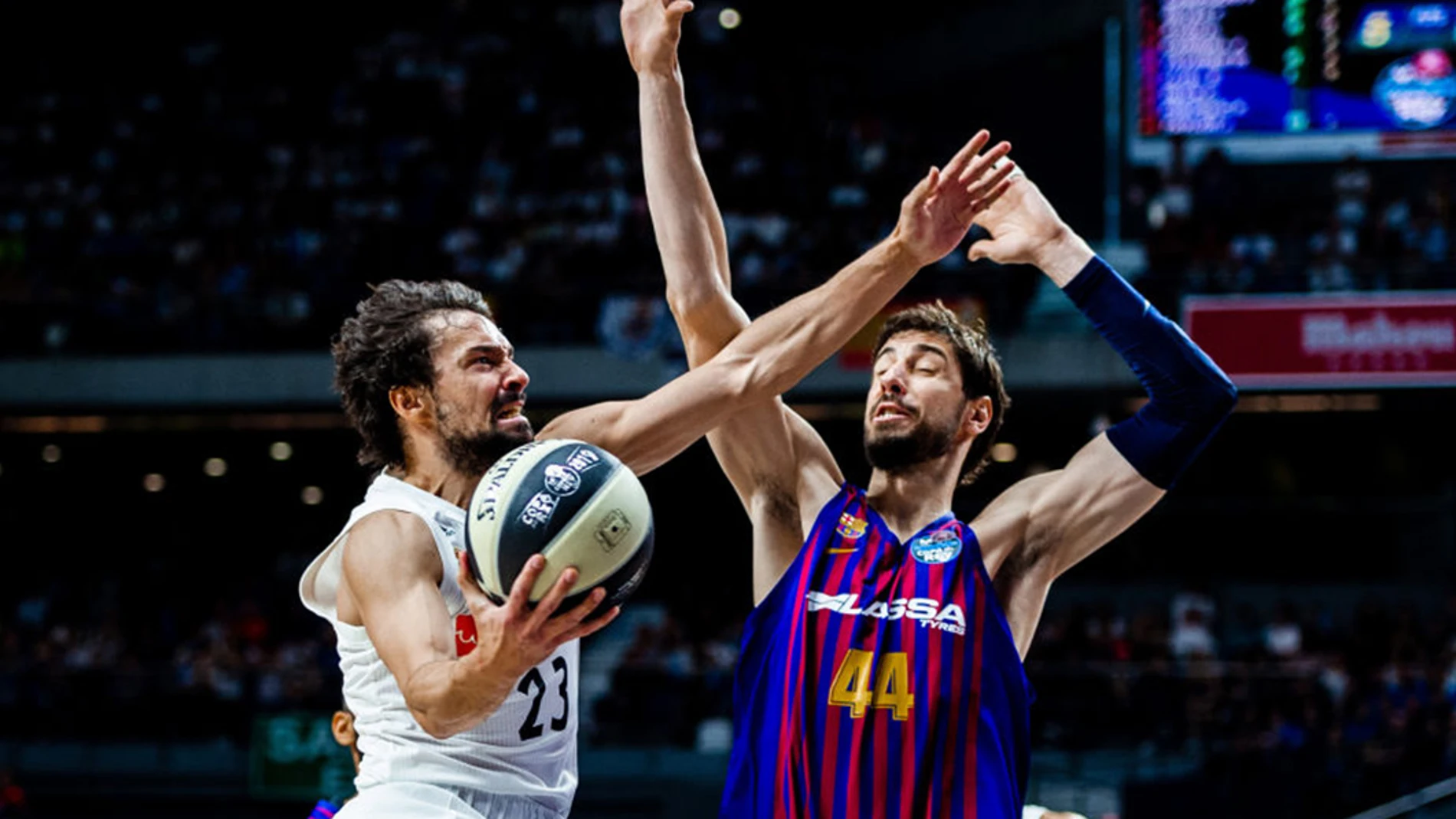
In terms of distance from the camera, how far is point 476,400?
3854mm

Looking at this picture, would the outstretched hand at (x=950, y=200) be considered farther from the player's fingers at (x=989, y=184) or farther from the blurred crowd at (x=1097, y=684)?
the blurred crowd at (x=1097, y=684)

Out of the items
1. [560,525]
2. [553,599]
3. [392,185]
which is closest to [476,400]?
[560,525]

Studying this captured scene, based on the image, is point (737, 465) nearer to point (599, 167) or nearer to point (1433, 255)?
point (1433, 255)

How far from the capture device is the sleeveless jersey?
13.2ft

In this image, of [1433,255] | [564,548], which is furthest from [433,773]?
[1433,255]

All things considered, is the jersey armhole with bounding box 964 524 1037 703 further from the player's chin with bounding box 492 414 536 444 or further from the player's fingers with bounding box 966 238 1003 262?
the player's chin with bounding box 492 414 536 444

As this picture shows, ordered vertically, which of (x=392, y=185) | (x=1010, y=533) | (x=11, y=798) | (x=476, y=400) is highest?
(x=392, y=185)

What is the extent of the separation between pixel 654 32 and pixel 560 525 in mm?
1841

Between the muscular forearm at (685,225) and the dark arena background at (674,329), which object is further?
the dark arena background at (674,329)

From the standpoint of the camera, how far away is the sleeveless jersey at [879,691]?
4.02 meters

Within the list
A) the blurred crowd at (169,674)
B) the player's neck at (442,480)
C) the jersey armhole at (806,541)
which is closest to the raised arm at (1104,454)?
the jersey armhole at (806,541)

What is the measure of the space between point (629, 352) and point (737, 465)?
41.1 feet

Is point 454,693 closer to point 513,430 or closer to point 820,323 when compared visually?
point 513,430

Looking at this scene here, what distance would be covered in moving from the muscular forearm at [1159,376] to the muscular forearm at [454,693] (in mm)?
2106
